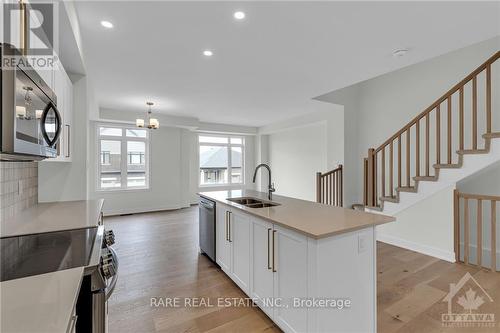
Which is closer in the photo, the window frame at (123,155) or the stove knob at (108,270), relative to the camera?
the stove knob at (108,270)

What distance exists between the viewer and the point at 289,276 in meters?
1.72

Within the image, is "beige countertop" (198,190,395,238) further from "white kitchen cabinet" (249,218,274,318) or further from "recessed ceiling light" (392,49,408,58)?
"recessed ceiling light" (392,49,408,58)

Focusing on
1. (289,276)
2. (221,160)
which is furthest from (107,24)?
(221,160)

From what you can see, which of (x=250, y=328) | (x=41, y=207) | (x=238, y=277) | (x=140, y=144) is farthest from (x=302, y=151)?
(x=41, y=207)

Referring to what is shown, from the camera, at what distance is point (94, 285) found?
1072 mm

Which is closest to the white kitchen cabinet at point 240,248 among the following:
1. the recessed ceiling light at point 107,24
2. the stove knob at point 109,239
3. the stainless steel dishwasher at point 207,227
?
the stainless steel dishwasher at point 207,227

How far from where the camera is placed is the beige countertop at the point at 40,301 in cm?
68

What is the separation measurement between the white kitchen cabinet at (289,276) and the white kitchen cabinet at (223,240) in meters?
0.90

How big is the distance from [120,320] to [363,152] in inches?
201

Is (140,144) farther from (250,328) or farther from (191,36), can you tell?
(250,328)

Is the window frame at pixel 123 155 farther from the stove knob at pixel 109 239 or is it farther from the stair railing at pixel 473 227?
the stair railing at pixel 473 227

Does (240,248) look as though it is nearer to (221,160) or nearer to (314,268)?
(314,268)

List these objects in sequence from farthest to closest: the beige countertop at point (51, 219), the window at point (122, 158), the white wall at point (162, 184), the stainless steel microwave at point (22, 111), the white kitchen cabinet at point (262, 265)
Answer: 1. the white wall at point (162, 184)
2. the window at point (122, 158)
3. the white kitchen cabinet at point (262, 265)
4. the beige countertop at point (51, 219)
5. the stainless steel microwave at point (22, 111)
